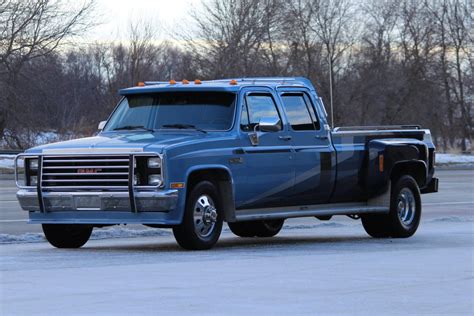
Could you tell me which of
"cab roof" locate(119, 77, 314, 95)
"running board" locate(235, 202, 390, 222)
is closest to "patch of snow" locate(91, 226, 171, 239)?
"cab roof" locate(119, 77, 314, 95)

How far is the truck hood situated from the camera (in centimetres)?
1350

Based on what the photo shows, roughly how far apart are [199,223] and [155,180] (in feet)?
2.52

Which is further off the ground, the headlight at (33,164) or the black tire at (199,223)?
the headlight at (33,164)

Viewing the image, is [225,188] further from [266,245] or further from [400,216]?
[400,216]

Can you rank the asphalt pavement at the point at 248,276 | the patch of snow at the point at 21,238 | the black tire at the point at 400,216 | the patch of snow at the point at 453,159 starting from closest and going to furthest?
the asphalt pavement at the point at 248,276
the patch of snow at the point at 21,238
the black tire at the point at 400,216
the patch of snow at the point at 453,159

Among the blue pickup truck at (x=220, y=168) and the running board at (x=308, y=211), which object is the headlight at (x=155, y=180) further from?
the running board at (x=308, y=211)

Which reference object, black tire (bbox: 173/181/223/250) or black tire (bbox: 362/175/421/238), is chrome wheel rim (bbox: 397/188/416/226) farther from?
black tire (bbox: 173/181/223/250)

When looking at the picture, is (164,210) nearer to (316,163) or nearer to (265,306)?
(316,163)

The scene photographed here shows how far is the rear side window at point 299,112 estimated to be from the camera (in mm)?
15484

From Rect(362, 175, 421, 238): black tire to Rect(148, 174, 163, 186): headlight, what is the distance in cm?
400

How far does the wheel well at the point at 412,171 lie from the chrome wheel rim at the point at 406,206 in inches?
9.2

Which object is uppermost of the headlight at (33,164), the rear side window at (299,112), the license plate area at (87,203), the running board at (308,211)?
the rear side window at (299,112)

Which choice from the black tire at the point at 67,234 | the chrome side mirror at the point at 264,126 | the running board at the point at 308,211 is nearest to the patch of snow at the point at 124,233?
the black tire at the point at 67,234

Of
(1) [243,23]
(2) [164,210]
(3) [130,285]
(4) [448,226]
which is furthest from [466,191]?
(1) [243,23]
